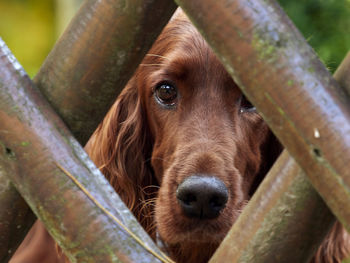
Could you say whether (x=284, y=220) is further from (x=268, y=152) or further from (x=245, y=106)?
(x=268, y=152)

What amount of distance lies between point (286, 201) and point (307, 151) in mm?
125

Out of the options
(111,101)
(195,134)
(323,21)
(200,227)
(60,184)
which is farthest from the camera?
(323,21)

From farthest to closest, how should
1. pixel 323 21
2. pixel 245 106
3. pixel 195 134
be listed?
pixel 323 21
pixel 245 106
pixel 195 134

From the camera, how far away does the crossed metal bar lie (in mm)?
1026

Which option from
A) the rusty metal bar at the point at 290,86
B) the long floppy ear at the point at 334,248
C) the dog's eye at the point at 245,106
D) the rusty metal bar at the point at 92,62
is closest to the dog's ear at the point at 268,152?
the dog's eye at the point at 245,106

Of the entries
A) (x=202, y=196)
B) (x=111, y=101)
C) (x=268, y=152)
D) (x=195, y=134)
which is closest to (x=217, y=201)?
(x=202, y=196)

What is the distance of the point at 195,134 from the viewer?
221 centimetres

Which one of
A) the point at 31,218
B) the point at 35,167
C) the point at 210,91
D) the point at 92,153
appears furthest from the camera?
the point at 92,153

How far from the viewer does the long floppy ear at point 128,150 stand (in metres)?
2.60

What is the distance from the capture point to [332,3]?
341cm

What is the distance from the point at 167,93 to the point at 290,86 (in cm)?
139

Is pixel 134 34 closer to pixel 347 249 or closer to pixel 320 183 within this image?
pixel 320 183

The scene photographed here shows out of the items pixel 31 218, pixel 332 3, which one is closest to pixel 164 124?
pixel 31 218

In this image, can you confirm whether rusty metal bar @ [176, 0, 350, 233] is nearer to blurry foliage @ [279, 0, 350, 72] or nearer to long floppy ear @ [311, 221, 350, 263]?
long floppy ear @ [311, 221, 350, 263]
